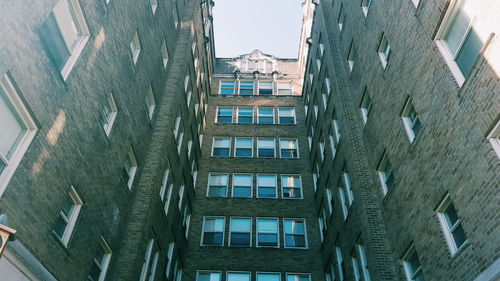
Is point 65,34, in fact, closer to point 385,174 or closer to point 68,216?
point 68,216

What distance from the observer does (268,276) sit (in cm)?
2517

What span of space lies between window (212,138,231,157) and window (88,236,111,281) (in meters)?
17.8

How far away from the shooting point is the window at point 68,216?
11.9m

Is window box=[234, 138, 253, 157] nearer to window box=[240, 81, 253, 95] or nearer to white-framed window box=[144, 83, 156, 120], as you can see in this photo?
window box=[240, 81, 253, 95]

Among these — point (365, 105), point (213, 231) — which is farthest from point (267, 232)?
point (365, 105)

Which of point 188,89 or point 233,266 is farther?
point 188,89

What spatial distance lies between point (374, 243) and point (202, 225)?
45.8 feet

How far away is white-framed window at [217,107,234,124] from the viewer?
35.6 meters

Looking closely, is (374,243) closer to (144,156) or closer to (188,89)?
(144,156)

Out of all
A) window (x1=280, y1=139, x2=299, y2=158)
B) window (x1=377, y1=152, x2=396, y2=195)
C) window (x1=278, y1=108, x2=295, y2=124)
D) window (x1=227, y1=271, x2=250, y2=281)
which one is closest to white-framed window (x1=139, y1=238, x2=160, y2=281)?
window (x1=227, y1=271, x2=250, y2=281)

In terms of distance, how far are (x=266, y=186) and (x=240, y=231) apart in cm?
418

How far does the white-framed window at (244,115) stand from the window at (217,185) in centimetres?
622

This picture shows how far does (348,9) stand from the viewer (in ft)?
76.8

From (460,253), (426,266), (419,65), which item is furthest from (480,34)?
(426,266)
